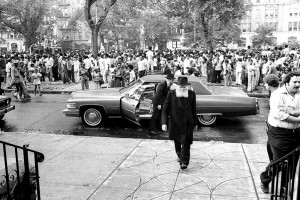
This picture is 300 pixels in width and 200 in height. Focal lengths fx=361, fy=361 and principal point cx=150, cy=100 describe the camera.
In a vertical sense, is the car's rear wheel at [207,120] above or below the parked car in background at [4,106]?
below

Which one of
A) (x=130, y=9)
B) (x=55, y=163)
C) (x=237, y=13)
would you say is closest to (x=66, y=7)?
(x=130, y=9)

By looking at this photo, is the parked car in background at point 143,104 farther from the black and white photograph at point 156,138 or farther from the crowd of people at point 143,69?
the crowd of people at point 143,69

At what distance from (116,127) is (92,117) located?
27.8 inches

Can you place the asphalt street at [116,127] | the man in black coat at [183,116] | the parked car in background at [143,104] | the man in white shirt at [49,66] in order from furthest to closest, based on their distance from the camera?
the man in white shirt at [49,66] → the parked car in background at [143,104] → the asphalt street at [116,127] → the man in black coat at [183,116]

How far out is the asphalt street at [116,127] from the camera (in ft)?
28.9

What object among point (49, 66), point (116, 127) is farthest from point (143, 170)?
point (49, 66)

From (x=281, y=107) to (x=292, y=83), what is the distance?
1.06 ft

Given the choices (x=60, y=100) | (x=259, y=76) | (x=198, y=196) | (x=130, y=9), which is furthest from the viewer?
(x=130, y=9)

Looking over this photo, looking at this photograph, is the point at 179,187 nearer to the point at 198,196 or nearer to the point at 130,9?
the point at 198,196

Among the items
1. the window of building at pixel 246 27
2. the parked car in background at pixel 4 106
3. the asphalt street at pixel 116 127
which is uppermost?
the window of building at pixel 246 27

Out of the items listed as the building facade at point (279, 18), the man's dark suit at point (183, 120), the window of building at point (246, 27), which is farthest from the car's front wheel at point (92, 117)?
the window of building at point (246, 27)

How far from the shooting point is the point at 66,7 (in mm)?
79500

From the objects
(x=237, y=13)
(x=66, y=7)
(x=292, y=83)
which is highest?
(x=66, y=7)

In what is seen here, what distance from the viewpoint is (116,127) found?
9828 millimetres
